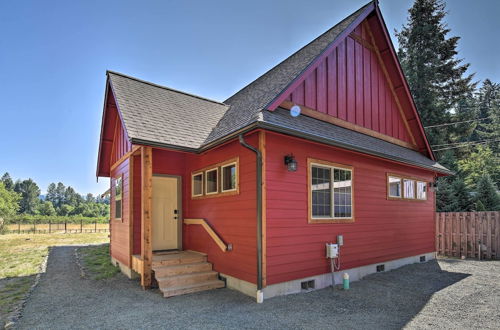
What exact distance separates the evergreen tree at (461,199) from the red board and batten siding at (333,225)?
571 centimetres

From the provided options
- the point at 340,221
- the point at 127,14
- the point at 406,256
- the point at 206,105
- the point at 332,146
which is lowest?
the point at 406,256

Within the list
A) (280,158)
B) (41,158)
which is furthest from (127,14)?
(41,158)

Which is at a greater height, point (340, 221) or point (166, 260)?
point (340, 221)

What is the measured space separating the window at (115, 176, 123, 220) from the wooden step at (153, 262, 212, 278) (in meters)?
3.22

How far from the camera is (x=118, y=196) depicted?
9.16m

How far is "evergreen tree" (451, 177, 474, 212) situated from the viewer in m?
14.4

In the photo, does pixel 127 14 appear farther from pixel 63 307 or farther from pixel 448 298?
pixel 448 298

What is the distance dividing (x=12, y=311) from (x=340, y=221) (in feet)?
21.4

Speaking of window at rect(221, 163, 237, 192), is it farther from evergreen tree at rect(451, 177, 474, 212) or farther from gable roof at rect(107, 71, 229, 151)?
evergreen tree at rect(451, 177, 474, 212)

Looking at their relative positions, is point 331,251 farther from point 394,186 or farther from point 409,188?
point 409,188

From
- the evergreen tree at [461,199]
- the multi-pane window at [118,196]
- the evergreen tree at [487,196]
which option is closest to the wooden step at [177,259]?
the multi-pane window at [118,196]

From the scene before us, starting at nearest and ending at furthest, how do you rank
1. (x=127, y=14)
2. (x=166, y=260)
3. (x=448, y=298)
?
1. (x=448, y=298)
2. (x=166, y=260)
3. (x=127, y=14)

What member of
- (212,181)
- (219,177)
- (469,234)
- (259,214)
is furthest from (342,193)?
(469,234)

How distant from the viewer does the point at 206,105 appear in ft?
32.5
